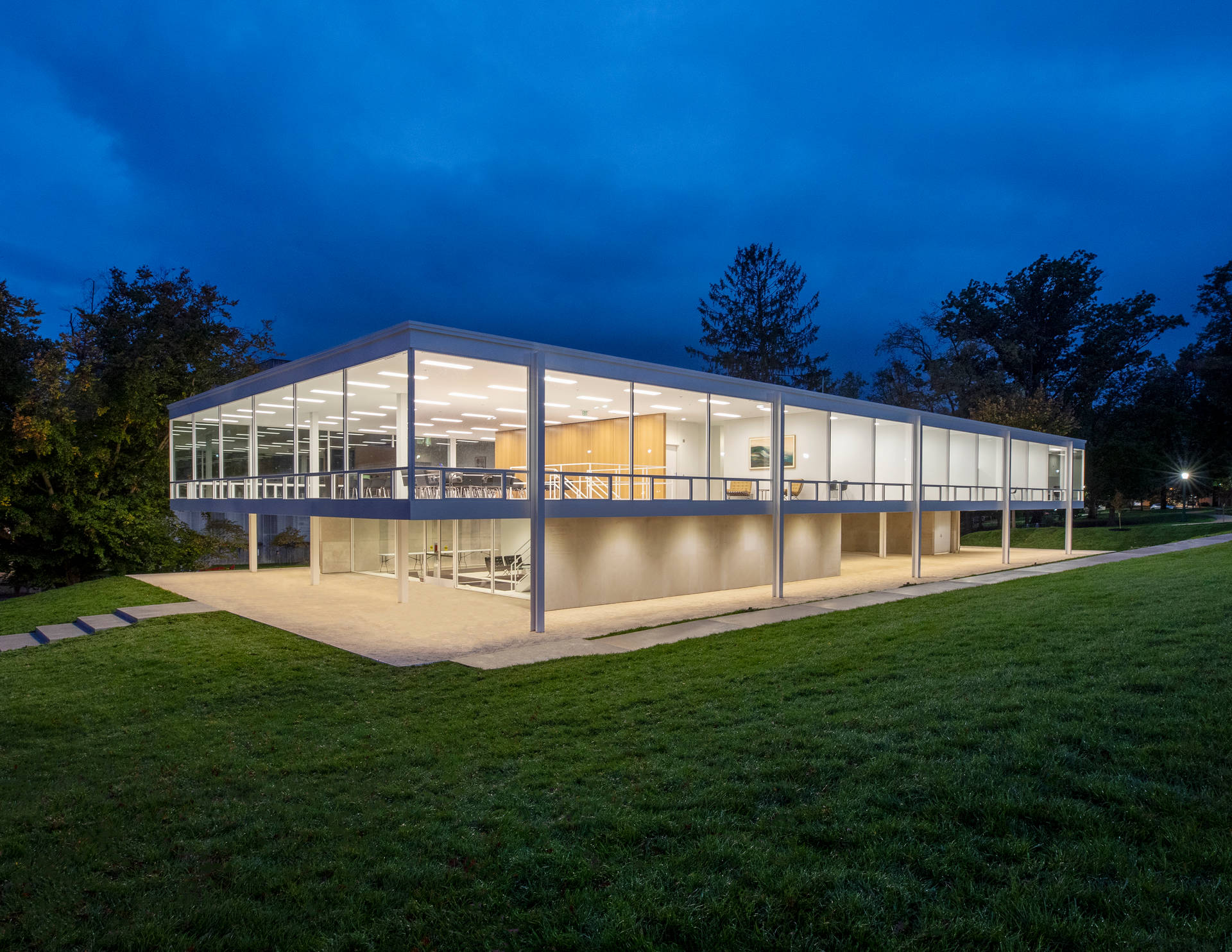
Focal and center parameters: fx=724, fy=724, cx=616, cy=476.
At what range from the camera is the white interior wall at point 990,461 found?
2842 centimetres

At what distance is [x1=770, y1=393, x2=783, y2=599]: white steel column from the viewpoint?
1700cm

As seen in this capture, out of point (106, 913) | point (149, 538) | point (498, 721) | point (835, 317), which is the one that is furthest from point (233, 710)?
point (835, 317)

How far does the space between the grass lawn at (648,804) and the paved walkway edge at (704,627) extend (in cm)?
131

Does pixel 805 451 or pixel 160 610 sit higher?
pixel 805 451

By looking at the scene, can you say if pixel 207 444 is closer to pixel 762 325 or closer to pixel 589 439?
pixel 589 439

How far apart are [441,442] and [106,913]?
76.8 feet

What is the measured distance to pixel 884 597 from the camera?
15492 millimetres

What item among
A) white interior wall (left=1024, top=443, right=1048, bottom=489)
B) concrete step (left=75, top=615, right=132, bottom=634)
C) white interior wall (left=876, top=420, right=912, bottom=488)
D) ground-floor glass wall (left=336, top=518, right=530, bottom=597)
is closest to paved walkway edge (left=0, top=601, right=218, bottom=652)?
concrete step (left=75, top=615, right=132, bottom=634)

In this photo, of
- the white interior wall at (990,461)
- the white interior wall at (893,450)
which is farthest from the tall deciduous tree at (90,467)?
the white interior wall at (990,461)

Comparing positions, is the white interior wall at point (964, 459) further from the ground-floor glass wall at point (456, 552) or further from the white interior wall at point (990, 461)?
the ground-floor glass wall at point (456, 552)

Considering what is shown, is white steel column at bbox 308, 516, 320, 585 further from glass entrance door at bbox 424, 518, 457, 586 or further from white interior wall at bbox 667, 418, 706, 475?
white interior wall at bbox 667, 418, 706, 475

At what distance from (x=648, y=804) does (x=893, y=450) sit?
22.3 metres

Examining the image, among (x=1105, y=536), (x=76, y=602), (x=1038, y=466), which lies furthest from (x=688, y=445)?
(x=1105, y=536)

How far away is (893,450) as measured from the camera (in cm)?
2495
